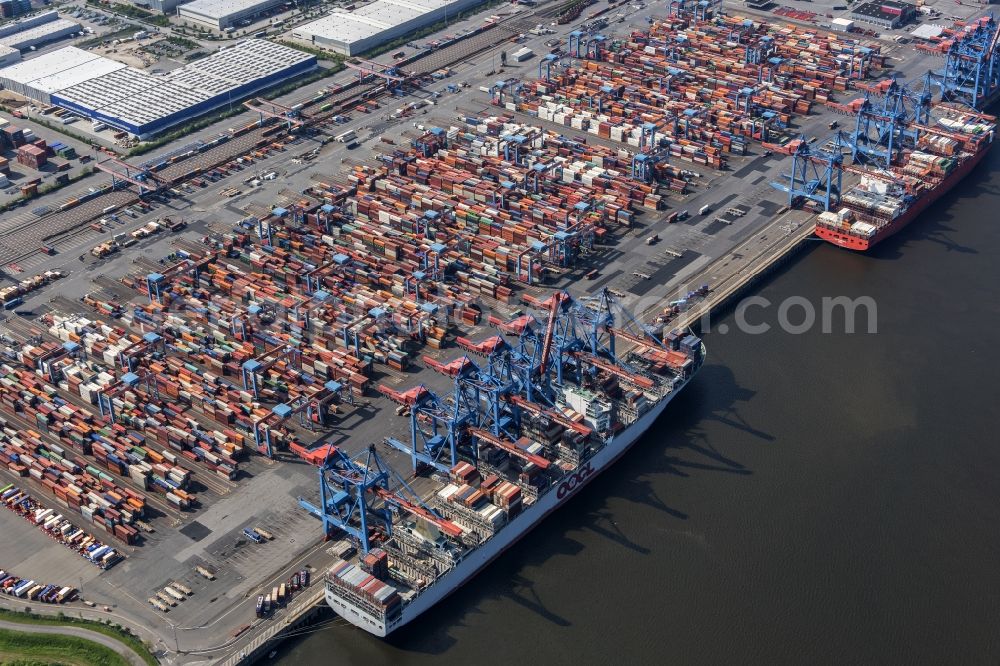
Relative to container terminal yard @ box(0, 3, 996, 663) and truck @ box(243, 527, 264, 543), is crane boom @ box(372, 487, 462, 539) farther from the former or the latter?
truck @ box(243, 527, 264, 543)

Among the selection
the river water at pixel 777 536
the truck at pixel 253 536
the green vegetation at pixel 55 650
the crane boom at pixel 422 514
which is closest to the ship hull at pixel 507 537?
the river water at pixel 777 536

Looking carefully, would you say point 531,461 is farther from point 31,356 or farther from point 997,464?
point 31,356

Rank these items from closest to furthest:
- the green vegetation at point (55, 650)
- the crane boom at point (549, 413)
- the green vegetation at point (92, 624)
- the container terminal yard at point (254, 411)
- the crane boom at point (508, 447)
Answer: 1. the green vegetation at point (55, 650)
2. the green vegetation at point (92, 624)
3. the container terminal yard at point (254, 411)
4. the crane boom at point (508, 447)
5. the crane boom at point (549, 413)

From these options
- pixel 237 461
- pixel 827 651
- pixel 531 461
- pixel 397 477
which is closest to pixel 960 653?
pixel 827 651

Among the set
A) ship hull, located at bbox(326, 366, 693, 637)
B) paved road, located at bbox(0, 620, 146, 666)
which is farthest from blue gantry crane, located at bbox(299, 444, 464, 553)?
paved road, located at bbox(0, 620, 146, 666)

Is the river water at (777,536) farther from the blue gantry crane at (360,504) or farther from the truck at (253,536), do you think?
the truck at (253,536)

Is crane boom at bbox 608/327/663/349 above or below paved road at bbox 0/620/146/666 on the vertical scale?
above

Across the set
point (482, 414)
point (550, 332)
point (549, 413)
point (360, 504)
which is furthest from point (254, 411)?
point (550, 332)
